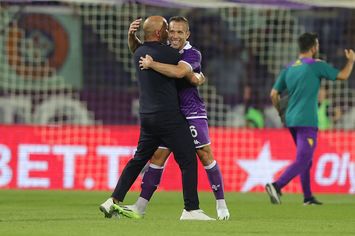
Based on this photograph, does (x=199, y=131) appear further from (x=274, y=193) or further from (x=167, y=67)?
(x=274, y=193)

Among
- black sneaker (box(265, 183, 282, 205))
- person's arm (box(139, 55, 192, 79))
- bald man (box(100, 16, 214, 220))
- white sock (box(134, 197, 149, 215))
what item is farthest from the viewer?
black sneaker (box(265, 183, 282, 205))

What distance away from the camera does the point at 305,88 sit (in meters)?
15.9

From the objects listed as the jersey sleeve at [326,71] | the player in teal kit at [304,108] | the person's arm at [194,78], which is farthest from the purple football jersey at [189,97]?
the jersey sleeve at [326,71]

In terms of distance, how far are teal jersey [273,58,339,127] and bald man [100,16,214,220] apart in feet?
12.5

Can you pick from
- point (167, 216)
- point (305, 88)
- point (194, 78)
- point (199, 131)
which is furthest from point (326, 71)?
point (194, 78)

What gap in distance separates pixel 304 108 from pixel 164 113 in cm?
411

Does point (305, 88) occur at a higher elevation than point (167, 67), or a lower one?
lower

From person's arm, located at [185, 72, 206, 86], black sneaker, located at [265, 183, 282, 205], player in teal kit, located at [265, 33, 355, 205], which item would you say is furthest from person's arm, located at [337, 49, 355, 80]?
person's arm, located at [185, 72, 206, 86]

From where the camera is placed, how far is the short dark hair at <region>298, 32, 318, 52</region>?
15.7 m

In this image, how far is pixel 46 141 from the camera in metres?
19.3

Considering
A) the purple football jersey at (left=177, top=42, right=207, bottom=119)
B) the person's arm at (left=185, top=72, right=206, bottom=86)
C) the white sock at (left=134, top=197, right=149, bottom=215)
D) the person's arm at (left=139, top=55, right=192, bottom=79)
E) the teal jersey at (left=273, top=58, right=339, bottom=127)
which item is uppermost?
the person's arm at (left=139, top=55, right=192, bottom=79)

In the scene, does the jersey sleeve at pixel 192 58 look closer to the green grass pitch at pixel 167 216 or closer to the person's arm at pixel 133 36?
the person's arm at pixel 133 36

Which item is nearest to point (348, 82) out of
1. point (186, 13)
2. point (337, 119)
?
point (337, 119)

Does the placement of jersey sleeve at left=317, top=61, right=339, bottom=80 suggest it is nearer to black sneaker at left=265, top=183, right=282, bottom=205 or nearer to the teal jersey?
the teal jersey
